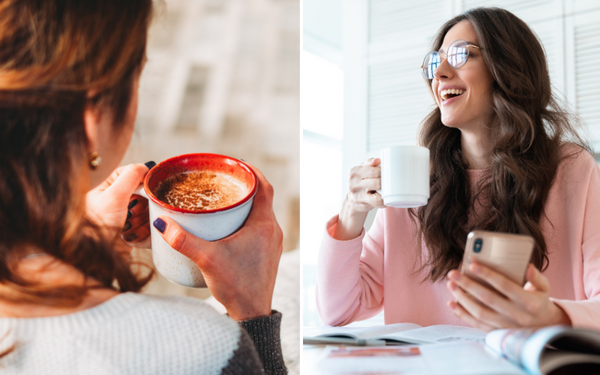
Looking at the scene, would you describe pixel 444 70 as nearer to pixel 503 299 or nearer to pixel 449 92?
pixel 449 92

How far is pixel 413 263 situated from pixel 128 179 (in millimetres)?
697

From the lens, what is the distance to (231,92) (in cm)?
81

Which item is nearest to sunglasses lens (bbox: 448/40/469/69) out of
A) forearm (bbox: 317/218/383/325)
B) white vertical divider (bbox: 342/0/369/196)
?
forearm (bbox: 317/218/383/325)

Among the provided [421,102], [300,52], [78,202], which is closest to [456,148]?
[300,52]

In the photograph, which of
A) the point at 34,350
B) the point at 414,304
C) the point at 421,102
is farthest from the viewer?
the point at 421,102

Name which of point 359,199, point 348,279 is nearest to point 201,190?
point 359,199

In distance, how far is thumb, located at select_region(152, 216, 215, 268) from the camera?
667mm

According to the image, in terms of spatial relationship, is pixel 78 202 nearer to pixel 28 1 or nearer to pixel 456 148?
pixel 28 1

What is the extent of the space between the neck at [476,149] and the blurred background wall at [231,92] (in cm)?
48

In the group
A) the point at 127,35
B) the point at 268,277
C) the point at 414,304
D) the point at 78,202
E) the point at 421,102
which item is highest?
the point at 421,102

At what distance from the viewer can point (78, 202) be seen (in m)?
0.68

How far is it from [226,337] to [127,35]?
20.7 inches

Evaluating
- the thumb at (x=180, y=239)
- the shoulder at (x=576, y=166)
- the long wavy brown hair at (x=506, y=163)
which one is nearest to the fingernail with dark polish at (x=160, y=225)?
the thumb at (x=180, y=239)

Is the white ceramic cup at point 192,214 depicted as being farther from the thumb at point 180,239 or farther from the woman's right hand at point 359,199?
the woman's right hand at point 359,199
